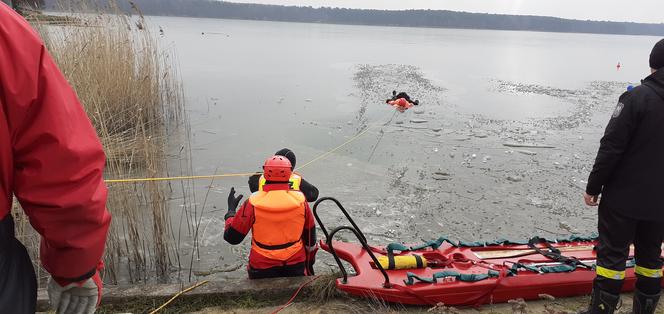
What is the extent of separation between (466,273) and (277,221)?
1.39 meters

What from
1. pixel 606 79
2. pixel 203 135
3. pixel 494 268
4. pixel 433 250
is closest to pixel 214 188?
pixel 203 135

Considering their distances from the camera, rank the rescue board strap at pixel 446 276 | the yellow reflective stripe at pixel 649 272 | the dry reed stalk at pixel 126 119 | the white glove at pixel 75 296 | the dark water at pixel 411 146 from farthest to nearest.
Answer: the dark water at pixel 411 146 < the dry reed stalk at pixel 126 119 < the rescue board strap at pixel 446 276 < the yellow reflective stripe at pixel 649 272 < the white glove at pixel 75 296

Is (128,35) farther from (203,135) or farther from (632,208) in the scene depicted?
(632,208)

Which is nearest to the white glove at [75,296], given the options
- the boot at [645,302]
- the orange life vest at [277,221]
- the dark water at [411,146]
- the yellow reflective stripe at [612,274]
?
the orange life vest at [277,221]

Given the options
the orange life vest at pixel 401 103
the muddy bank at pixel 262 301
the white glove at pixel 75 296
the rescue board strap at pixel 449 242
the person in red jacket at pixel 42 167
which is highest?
the person in red jacket at pixel 42 167

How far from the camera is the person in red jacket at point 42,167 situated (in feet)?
3.36

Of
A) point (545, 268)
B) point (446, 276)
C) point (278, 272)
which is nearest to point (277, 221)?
point (278, 272)

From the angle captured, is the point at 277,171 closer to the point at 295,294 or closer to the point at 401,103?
the point at 295,294

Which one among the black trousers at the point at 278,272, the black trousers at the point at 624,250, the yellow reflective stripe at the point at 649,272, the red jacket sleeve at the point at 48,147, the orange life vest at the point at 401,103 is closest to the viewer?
the red jacket sleeve at the point at 48,147

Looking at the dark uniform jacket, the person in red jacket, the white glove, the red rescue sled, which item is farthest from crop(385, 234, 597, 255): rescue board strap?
the person in red jacket

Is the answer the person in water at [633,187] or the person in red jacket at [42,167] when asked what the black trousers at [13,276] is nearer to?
the person in red jacket at [42,167]

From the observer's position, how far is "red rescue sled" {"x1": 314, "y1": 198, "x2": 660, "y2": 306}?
9.66 ft

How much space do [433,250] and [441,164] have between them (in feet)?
12.9

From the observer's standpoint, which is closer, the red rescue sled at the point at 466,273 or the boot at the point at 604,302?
the boot at the point at 604,302
